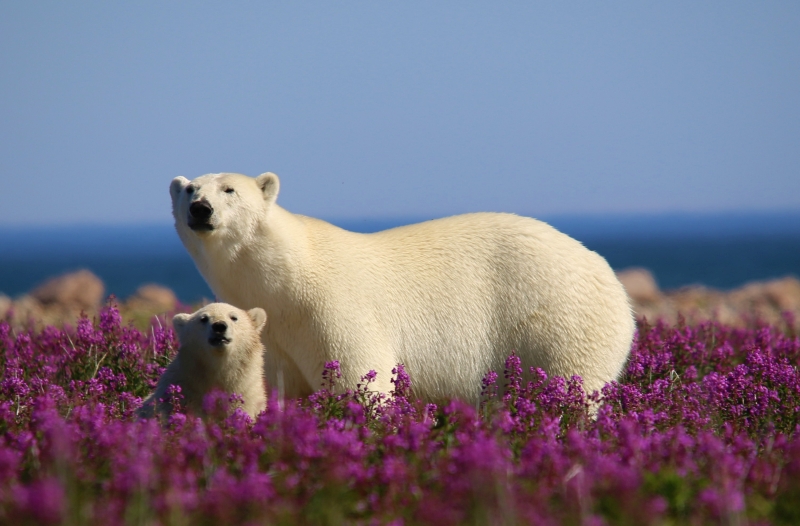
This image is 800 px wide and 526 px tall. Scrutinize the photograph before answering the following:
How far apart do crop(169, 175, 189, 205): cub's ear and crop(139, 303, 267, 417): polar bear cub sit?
40.6 inches

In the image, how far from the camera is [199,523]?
10.1 feet

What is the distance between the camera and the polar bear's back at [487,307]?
634cm

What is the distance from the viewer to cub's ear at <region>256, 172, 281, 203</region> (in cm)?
620

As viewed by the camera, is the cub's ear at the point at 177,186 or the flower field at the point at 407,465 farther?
the cub's ear at the point at 177,186

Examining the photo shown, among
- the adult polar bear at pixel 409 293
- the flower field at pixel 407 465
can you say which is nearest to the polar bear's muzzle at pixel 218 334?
the flower field at pixel 407 465

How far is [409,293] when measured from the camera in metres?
6.46

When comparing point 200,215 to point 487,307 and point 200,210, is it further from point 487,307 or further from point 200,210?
point 487,307

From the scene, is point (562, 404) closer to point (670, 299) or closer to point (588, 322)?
point (588, 322)

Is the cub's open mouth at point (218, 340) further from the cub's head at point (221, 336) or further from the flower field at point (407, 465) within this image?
the flower field at point (407, 465)

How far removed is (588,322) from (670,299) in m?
12.4

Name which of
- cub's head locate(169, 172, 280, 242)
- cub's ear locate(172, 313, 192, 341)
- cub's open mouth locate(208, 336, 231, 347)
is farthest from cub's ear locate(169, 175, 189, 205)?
cub's open mouth locate(208, 336, 231, 347)

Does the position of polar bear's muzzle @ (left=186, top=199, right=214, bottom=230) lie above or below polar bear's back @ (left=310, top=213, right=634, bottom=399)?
above

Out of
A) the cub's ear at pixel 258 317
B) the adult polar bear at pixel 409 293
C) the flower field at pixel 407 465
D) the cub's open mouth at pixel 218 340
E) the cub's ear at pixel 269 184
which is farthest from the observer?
the cub's ear at pixel 269 184

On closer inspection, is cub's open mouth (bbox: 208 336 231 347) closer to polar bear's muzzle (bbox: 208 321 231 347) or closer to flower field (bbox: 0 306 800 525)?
polar bear's muzzle (bbox: 208 321 231 347)
